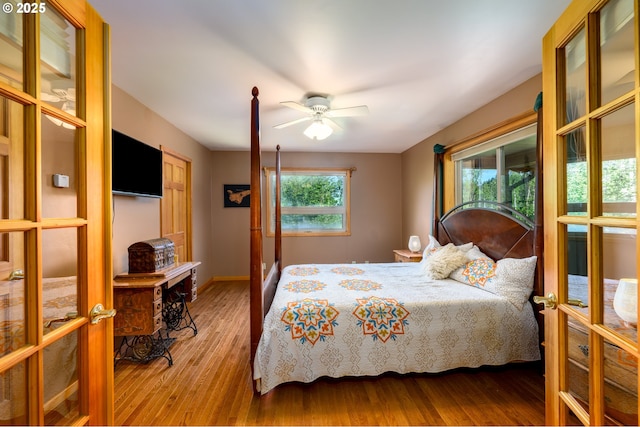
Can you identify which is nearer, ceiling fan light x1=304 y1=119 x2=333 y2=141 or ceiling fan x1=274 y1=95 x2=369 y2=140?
ceiling fan x1=274 y1=95 x2=369 y2=140

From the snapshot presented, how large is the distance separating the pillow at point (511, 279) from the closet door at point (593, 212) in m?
1.12

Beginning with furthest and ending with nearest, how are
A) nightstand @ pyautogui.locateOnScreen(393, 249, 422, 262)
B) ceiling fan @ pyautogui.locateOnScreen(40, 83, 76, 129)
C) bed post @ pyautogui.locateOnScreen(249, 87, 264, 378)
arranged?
1. nightstand @ pyautogui.locateOnScreen(393, 249, 422, 262)
2. bed post @ pyautogui.locateOnScreen(249, 87, 264, 378)
3. ceiling fan @ pyautogui.locateOnScreen(40, 83, 76, 129)

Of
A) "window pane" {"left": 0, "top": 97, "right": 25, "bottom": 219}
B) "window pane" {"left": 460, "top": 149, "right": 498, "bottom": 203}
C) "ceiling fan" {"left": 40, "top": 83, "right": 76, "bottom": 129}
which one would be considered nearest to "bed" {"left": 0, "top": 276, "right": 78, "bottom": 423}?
"window pane" {"left": 0, "top": 97, "right": 25, "bottom": 219}

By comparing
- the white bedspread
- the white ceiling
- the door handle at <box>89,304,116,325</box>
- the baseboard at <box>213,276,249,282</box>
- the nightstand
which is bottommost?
the baseboard at <box>213,276,249,282</box>

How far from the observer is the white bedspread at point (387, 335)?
179 centimetres

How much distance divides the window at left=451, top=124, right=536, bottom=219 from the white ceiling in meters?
0.47

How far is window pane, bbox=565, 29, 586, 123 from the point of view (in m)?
0.85

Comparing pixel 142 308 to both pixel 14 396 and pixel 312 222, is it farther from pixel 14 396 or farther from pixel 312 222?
pixel 312 222

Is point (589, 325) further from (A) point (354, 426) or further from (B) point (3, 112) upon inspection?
(B) point (3, 112)

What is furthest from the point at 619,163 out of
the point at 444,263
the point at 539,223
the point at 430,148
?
the point at 430,148

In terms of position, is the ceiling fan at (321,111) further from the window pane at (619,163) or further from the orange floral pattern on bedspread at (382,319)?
the window pane at (619,163)

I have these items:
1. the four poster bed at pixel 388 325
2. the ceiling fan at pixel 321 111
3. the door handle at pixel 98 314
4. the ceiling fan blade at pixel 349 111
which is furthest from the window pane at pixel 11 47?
the ceiling fan blade at pixel 349 111

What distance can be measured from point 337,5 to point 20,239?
1625mm

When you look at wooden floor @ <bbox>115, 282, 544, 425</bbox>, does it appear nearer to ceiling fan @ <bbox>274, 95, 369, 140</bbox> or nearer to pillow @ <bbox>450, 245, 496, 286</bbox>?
pillow @ <bbox>450, 245, 496, 286</bbox>
